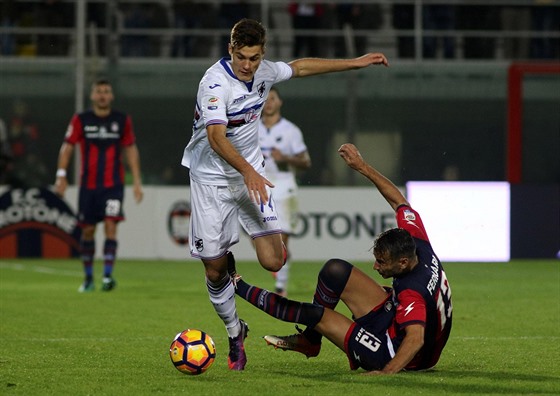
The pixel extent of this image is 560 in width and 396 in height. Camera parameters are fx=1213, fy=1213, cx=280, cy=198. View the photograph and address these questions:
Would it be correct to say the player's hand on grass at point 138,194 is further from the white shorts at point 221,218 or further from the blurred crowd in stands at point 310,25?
the blurred crowd in stands at point 310,25

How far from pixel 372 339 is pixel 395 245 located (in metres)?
0.54

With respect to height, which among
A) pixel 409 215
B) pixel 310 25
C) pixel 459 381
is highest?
pixel 310 25

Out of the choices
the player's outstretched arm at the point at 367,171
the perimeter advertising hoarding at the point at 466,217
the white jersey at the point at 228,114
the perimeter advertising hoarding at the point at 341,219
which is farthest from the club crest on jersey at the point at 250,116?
the perimeter advertising hoarding at the point at 341,219

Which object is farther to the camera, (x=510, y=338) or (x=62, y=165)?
(x=62, y=165)

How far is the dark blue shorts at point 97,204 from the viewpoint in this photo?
13.1 meters

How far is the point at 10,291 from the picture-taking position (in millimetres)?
13000

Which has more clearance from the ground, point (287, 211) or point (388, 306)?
point (388, 306)

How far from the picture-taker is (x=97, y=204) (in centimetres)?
1316

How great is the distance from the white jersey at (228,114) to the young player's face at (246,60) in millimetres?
65

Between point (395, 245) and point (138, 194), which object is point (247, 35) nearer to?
point (395, 245)

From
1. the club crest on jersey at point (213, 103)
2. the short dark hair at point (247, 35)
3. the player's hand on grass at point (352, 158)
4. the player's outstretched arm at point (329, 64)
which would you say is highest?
the short dark hair at point (247, 35)

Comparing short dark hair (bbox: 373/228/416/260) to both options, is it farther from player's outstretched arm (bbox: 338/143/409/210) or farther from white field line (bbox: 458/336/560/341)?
white field line (bbox: 458/336/560/341)

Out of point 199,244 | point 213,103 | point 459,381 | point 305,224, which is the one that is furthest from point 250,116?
point 305,224

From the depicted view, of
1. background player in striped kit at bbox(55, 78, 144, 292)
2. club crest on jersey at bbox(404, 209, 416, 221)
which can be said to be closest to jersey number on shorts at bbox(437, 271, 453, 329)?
club crest on jersey at bbox(404, 209, 416, 221)
